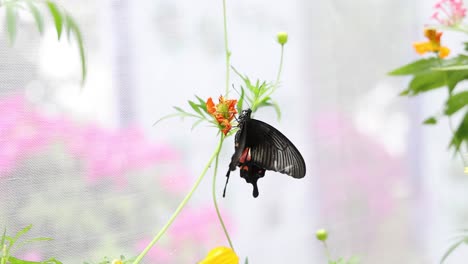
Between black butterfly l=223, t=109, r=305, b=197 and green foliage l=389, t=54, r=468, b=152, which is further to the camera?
green foliage l=389, t=54, r=468, b=152

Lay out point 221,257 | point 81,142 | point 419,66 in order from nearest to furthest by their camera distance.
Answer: point 221,257
point 81,142
point 419,66

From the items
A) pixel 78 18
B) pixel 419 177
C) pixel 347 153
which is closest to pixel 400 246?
pixel 419 177

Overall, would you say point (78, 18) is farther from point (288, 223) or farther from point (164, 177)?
point (288, 223)

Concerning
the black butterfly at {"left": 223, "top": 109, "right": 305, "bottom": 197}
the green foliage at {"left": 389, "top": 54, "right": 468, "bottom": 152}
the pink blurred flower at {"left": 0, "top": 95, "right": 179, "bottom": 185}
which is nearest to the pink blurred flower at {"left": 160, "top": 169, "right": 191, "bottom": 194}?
the pink blurred flower at {"left": 0, "top": 95, "right": 179, "bottom": 185}

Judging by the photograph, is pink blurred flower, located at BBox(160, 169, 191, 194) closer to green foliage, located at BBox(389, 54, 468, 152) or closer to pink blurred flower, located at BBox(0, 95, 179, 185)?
pink blurred flower, located at BBox(0, 95, 179, 185)

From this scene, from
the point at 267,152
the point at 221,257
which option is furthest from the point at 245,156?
the point at 221,257

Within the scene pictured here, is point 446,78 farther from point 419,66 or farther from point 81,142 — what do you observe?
point 81,142
